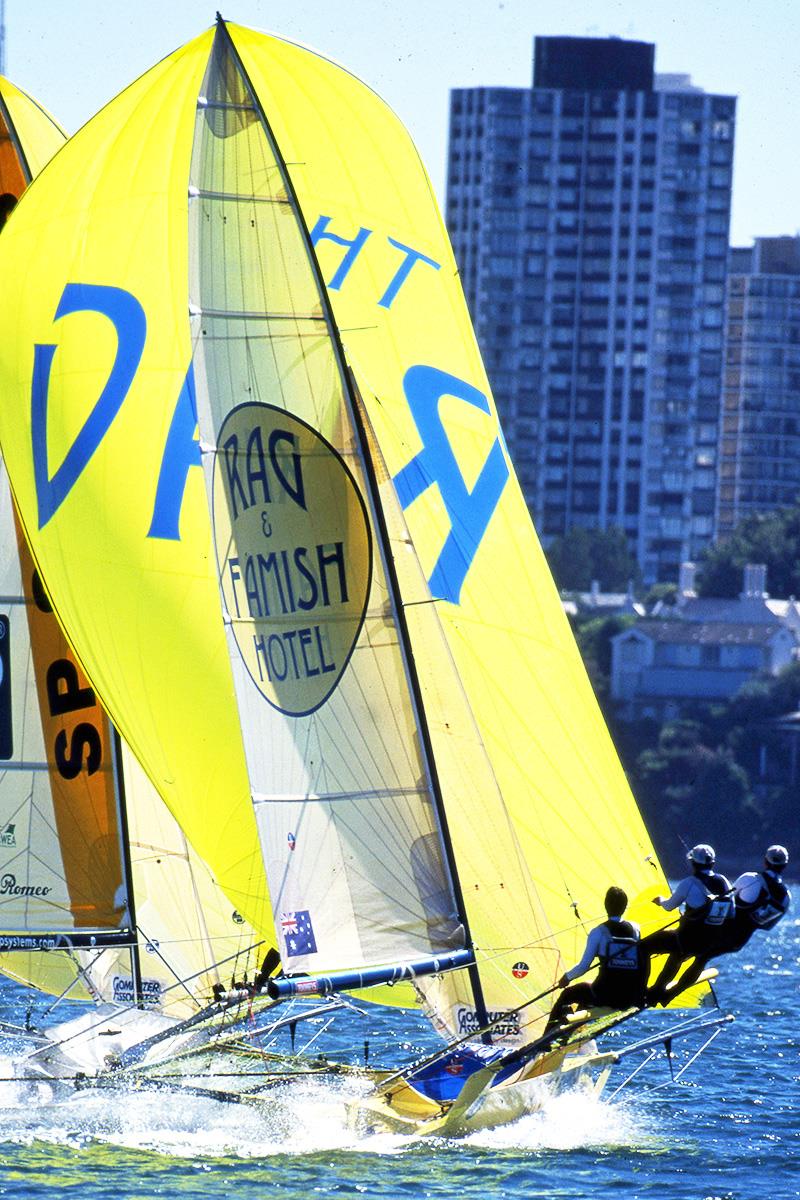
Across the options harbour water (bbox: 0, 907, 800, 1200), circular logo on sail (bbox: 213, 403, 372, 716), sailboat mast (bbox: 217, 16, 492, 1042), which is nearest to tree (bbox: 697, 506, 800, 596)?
harbour water (bbox: 0, 907, 800, 1200)

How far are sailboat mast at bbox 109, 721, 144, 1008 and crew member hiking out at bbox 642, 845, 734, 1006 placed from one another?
3.88m

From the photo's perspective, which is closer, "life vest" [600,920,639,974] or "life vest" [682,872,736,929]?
"life vest" [600,920,639,974]

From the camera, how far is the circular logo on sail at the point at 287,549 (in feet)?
49.3

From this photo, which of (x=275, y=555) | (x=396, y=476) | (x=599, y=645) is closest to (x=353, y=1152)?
(x=275, y=555)

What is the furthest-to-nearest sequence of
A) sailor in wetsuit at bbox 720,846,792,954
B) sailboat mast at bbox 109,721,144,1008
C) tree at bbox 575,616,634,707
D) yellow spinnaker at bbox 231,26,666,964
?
tree at bbox 575,616,634,707 → sailboat mast at bbox 109,721,144,1008 → yellow spinnaker at bbox 231,26,666,964 → sailor in wetsuit at bbox 720,846,792,954

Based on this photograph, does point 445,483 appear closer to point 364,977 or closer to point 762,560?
point 364,977

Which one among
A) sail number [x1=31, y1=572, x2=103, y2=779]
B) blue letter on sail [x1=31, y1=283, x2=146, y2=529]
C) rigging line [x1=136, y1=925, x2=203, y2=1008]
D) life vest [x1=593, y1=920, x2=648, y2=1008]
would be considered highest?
blue letter on sail [x1=31, y1=283, x2=146, y2=529]

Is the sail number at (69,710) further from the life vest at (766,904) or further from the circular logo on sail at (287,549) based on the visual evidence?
the life vest at (766,904)

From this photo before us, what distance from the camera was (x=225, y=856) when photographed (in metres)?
15.4

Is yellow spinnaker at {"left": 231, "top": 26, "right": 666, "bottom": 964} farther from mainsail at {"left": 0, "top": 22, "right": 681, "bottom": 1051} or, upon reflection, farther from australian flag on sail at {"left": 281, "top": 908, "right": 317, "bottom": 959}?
australian flag on sail at {"left": 281, "top": 908, "right": 317, "bottom": 959}

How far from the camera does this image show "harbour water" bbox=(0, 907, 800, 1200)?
47.2 feet

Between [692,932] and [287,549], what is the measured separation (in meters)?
3.69

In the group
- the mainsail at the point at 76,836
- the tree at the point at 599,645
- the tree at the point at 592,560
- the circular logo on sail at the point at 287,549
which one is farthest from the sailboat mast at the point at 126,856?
the tree at the point at 592,560

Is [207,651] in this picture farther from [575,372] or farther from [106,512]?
[575,372]
